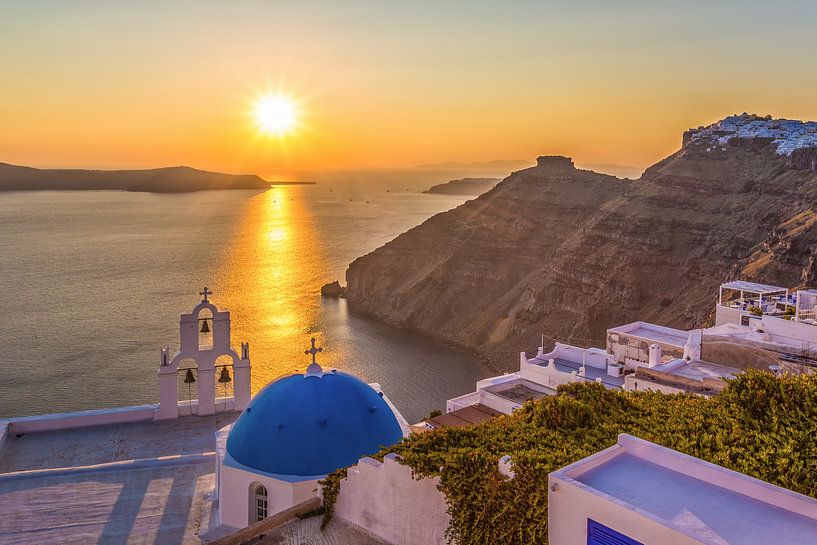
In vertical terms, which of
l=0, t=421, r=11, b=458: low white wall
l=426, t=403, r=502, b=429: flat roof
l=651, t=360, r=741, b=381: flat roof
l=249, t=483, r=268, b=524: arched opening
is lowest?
l=426, t=403, r=502, b=429: flat roof

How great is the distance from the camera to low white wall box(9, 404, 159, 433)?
21422 mm

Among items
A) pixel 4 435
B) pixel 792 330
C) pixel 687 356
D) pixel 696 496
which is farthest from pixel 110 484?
pixel 792 330

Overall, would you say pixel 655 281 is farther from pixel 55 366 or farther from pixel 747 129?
pixel 55 366

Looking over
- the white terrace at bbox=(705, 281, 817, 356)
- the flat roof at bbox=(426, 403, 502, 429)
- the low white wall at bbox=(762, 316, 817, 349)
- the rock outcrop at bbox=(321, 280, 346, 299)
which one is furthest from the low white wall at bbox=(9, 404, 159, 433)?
the rock outcrop at bbox=(321, 280, 346, 299)


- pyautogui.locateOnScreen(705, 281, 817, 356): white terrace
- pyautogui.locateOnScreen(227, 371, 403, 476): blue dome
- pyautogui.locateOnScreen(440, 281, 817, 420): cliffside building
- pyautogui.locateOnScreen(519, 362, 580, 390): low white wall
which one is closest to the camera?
pyautogui.locateOnScreen(227, 371, 403, 476): blue dome

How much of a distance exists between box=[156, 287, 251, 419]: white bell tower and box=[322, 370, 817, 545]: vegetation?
451 inches

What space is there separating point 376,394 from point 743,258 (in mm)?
46498

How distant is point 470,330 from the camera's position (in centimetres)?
6525

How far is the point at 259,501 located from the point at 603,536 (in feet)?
34.4

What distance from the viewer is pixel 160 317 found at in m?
67.5

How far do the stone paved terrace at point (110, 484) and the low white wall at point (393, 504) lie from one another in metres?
6.40

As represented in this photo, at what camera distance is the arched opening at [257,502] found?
50.9ft

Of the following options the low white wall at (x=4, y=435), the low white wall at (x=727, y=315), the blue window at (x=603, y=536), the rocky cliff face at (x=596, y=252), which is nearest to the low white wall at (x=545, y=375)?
the low white wall at (x=727, y=315)

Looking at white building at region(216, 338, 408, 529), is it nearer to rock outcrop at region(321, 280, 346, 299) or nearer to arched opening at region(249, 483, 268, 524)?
arched opening at region(249, 483, 268, 524)
